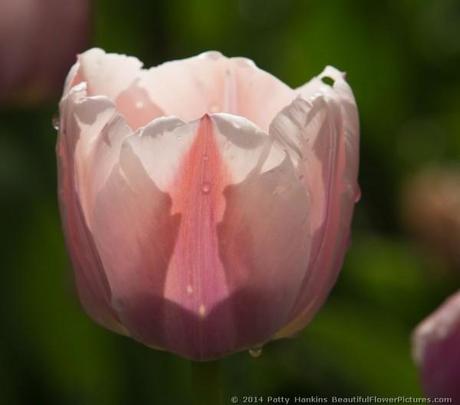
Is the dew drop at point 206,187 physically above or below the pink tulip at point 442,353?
above

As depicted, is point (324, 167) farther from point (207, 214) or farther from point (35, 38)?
point (35, 38)

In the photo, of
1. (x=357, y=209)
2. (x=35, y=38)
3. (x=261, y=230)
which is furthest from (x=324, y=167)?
(x=357, y=209)

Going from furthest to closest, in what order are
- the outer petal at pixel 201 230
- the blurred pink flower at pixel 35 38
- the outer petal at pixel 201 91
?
1. the blurred pink flower at pixel 35 38
2. the outer petal at pixel 201 91
3. the outer petal at pixel 201 230

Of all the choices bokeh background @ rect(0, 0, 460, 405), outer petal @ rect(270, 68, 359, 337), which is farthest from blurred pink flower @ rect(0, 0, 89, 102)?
outer petal @ rect(270, 68, 359, 337)

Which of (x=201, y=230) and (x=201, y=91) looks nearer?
(x=201, y=230)

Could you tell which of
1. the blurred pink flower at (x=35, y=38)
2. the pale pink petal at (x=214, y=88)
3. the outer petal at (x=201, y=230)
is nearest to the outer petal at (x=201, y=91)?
the pale pink petal at (x=214, y=88)

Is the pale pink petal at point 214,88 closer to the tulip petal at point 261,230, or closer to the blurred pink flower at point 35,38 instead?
the tulip petal at point 261,230

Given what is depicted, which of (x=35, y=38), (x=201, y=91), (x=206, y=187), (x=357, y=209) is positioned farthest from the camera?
(x=357, y=209)

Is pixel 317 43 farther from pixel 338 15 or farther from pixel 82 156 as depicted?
pixel 82 156
